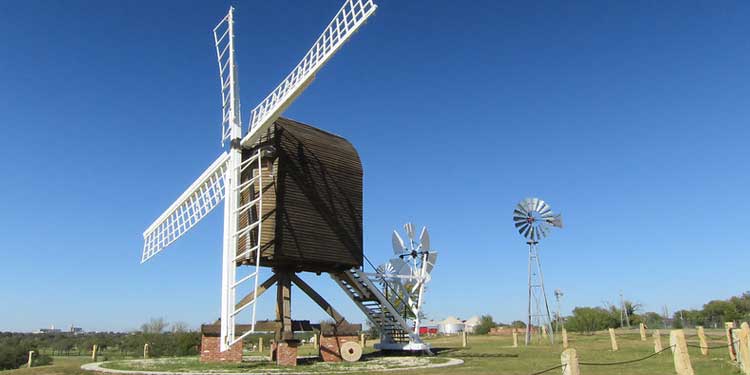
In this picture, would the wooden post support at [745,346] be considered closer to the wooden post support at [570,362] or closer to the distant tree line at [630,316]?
the wooden post support at [570,362]

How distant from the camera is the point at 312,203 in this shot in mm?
19531

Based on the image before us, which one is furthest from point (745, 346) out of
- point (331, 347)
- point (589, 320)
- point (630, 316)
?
point (630, 316)

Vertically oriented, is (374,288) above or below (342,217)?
below

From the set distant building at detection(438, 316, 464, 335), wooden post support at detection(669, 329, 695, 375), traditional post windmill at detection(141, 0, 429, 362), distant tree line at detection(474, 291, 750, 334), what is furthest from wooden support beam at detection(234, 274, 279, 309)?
distant building at detection(438, 316, 464, 335)

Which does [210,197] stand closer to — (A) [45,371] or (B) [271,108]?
(B) [271,108]

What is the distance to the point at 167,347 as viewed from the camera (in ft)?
104

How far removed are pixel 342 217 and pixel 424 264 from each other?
4.74 m

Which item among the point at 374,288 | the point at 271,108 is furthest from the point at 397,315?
the point at 271,108

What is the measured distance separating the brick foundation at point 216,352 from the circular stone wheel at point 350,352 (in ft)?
12.0

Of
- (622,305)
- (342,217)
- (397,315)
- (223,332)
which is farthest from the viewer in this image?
(622,305)

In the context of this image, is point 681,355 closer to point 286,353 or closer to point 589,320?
point 286,353

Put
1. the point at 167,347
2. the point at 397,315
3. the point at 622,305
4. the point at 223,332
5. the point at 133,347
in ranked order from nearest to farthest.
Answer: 1. the point at 223,332
2. the point at 397,315
3. the point at 167,347
4. the point at 133,347
5. the point at 622,305

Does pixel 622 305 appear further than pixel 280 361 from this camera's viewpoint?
Yes

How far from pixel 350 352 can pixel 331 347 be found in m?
0.72
